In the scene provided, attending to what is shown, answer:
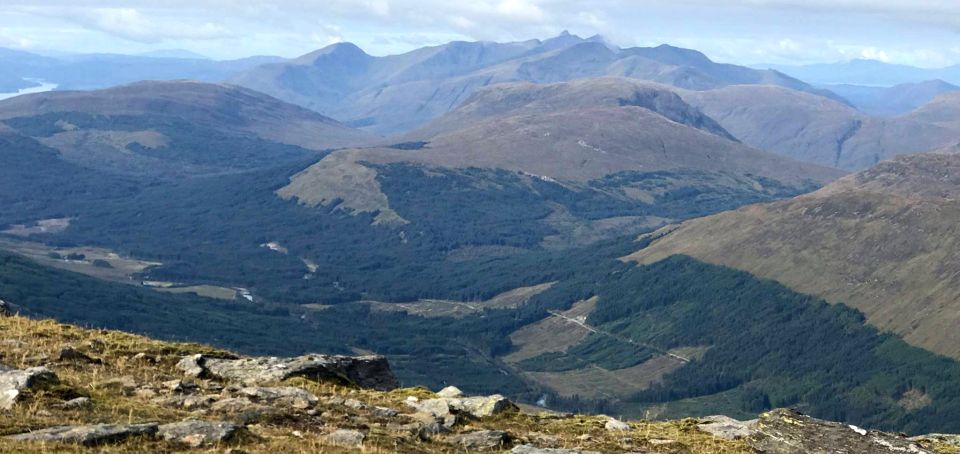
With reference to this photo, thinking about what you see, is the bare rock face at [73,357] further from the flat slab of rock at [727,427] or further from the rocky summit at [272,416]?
the flat slab of rock at [727,427]

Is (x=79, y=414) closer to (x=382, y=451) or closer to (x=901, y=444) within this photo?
(x=382, y=451)

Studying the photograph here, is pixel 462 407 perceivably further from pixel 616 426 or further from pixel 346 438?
pixel 346 438

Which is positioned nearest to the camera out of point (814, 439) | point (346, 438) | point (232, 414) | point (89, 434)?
point (89, 434)

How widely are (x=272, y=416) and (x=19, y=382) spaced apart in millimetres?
6455

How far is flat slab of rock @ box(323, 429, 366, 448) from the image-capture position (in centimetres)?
2548

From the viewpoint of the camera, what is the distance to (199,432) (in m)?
24.5

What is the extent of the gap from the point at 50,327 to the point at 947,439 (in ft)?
108

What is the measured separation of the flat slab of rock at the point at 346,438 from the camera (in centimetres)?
2548

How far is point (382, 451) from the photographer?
24891 millimetres

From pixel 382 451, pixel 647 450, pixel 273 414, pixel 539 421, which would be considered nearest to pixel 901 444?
pixel 647 450

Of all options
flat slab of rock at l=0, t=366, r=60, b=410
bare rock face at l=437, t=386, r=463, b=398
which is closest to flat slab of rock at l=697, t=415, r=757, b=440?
bare rock face at l=437, t=386, r=463, b=398

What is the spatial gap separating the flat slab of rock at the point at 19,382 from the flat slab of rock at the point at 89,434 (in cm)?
285

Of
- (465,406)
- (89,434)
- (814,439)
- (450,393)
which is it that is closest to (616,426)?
(465,406)

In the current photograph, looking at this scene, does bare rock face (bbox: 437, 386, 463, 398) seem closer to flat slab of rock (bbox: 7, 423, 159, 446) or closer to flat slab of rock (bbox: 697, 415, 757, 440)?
flat slab of rock (bbox: 697, 415, 757, 440)
